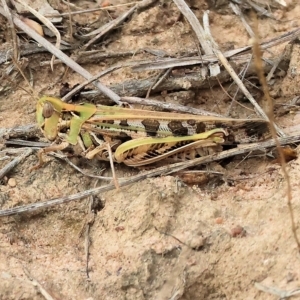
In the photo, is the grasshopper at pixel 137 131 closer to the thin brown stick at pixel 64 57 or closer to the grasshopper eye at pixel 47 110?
the grasshopper eye at pixel 47 110

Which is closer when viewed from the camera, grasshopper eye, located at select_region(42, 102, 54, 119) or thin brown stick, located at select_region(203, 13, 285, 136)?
grasshopper eye, located at select_region(42, 102, 54, 119)

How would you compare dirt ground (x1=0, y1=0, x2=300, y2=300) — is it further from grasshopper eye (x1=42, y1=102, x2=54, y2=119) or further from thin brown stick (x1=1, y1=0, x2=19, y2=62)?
grasshopper eye (x1=42, y1=102, x2=54, y2=119)

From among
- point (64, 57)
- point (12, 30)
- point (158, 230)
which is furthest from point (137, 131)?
point (12, 30)

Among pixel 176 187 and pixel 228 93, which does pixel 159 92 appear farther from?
pixel 176 187

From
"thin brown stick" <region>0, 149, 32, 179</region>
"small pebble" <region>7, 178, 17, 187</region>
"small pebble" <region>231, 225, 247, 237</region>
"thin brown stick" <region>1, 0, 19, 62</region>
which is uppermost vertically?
"thin brown stick" <region>1, 0, 19, 62</region>

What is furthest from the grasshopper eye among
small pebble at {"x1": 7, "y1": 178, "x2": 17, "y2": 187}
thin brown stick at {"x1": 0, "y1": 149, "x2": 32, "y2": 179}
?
small pebble at {"x1": 7, "y1": 178, "x2": 17, "y2": 187}

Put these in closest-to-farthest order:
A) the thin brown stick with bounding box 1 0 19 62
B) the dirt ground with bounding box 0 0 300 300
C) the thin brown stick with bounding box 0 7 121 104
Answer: the dirt ground with bounding box 0 0 300 300 < the thin brown stick with bounding box 0 7 121 104 < the thin brown stick with bounding box 1 0 19 62

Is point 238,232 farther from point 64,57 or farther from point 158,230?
point 64,57

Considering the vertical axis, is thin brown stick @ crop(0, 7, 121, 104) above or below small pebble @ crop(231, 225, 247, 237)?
above

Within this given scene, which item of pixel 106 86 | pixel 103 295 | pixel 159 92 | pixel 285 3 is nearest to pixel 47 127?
pixel 106 86
